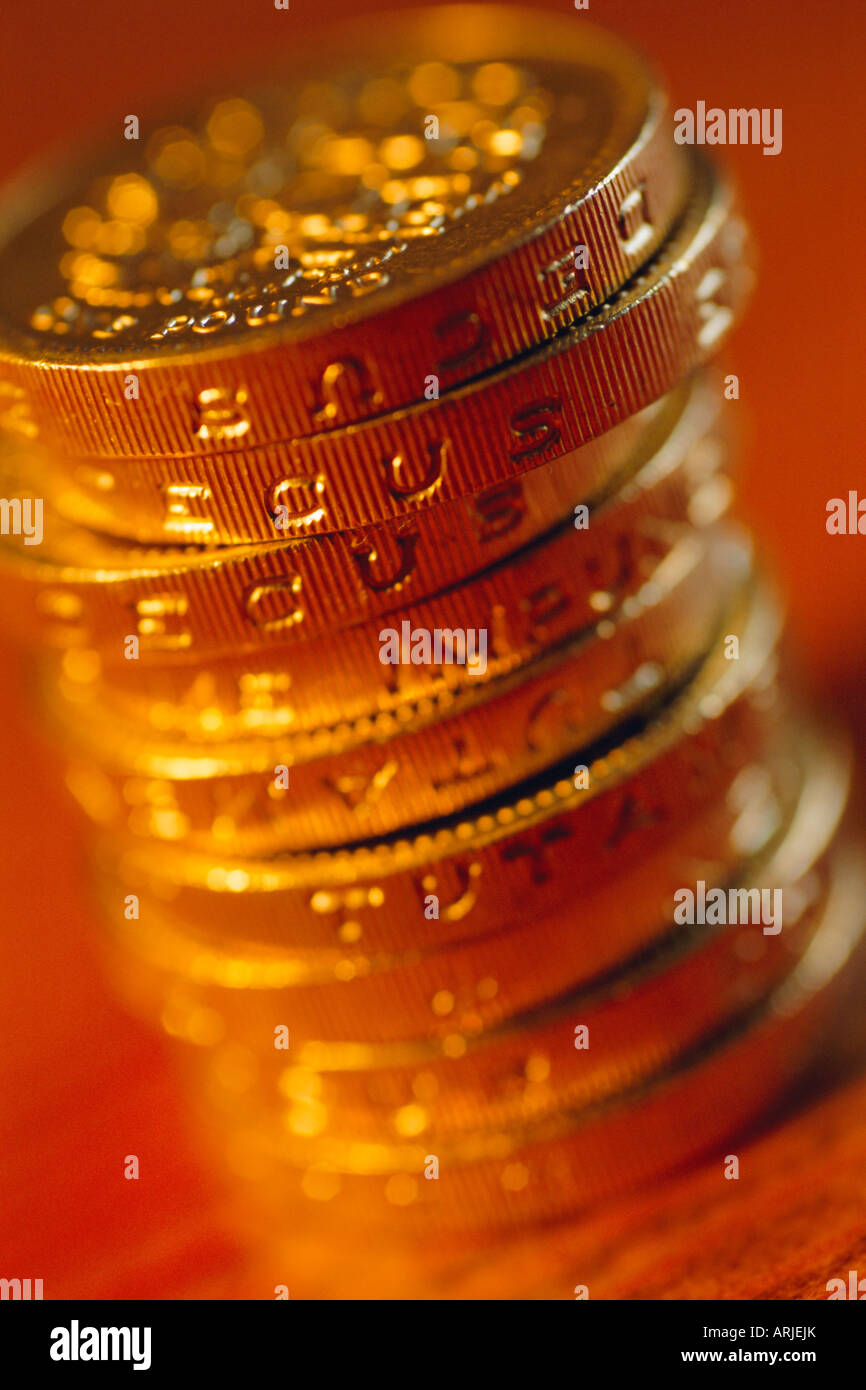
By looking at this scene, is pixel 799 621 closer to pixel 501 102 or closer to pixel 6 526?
pixel 501 102

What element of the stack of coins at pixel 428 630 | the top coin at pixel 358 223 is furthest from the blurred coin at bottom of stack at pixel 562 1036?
the top coin at pixel 358 223

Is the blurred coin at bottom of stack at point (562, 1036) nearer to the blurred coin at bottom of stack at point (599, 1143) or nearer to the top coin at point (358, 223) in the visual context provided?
the blurred coin at bottom of stack at point (599, 1143)

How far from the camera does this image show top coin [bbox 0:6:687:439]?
82cm

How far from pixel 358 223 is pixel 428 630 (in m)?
0.30

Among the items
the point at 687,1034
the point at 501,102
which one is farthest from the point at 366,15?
the point at 687,1034

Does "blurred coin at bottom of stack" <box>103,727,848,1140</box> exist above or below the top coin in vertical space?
below

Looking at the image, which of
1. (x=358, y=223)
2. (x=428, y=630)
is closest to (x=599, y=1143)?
(x=428, y=630)

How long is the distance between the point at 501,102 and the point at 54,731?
0.62m

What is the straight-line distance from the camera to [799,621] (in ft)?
5.24

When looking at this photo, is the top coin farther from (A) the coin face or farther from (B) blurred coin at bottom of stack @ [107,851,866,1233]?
(B) blurred coin at bottom of stack @ [107,851,866,1233]

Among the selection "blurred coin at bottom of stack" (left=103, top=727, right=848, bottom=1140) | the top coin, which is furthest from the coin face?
"blurred coin at bottom of stack" (left=103, top=727, right=848, bottom=1140)

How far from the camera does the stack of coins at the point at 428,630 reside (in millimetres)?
837

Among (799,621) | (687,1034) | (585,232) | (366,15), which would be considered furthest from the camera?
(366,15)

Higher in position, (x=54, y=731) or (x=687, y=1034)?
(x=54, y=731)
